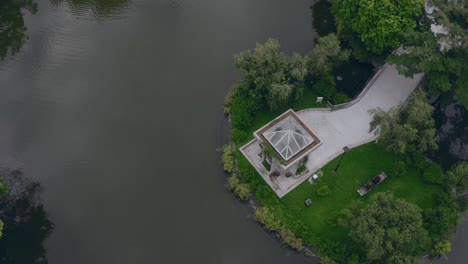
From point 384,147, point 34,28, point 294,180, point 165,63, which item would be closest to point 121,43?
point 165,63

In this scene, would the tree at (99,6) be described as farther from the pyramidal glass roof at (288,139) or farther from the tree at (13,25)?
the pyramidal glass roof at (288,139)

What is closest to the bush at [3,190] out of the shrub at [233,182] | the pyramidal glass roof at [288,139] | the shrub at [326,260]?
the shrub at [233,182]

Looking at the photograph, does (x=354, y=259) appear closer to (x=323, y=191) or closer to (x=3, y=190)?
(x=323, y=191)

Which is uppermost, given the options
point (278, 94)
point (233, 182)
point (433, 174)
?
point (278, 94)

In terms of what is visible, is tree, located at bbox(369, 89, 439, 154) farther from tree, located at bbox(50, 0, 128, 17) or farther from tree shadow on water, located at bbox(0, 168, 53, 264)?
tree, located at bbox(50, 0, 128, 17)

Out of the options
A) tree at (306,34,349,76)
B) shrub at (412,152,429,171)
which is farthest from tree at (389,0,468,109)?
shrub at (412,152,429,171)

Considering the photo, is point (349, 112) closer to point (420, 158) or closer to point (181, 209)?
point (420, 158)

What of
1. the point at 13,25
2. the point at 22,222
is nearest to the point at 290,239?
the point at 22,222
